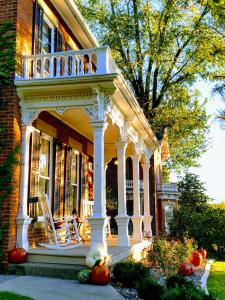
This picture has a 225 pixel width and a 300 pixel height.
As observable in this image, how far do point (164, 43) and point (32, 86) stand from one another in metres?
12.3

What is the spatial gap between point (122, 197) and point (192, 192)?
51.9 feet

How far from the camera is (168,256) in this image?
1012cm

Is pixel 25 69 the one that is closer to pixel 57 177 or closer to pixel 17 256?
pixel 57 177

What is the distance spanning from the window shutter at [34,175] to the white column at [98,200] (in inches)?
64.7

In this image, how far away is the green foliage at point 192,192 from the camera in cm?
2350

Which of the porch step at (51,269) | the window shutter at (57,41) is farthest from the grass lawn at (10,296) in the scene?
the window shutter at (57,41)

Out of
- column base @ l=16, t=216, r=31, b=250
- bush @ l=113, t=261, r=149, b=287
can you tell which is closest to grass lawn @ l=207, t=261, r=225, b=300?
bush @ l=113, t=261, r=149, b=287

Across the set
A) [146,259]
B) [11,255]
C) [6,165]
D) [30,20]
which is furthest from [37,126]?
[146,259]

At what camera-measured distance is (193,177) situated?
2531 centimetres

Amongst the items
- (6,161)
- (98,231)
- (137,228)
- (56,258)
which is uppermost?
(6,161)

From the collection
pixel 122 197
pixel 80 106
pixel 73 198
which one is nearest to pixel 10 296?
pixel 80 106

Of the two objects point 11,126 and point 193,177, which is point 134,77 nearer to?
point 193,177

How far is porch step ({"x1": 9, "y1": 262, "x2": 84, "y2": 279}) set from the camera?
6.72m

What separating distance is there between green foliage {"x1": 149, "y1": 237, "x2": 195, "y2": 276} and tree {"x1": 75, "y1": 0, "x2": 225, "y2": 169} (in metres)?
8.67
